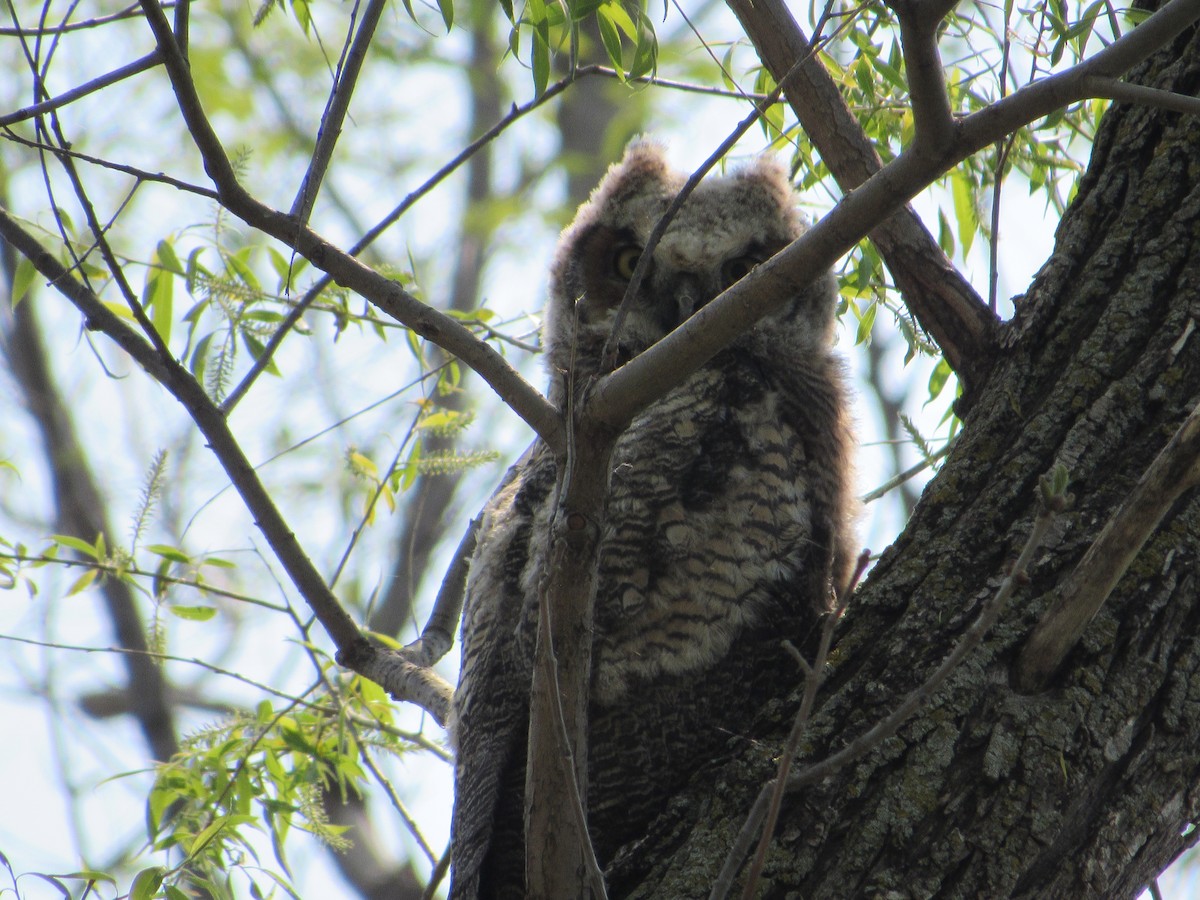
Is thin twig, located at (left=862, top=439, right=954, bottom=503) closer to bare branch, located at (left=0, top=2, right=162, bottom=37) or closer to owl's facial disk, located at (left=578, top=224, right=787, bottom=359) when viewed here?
owl's facial disk, located at (left=578, top=224, right=787, bottom=359)

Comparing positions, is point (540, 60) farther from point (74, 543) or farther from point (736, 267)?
point (74, 543)

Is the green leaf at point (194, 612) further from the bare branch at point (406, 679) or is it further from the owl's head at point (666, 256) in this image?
the owl's head at point (666, 256)

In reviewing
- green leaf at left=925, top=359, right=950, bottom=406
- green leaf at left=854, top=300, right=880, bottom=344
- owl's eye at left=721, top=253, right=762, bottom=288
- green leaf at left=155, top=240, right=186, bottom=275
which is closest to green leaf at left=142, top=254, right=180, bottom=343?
green leaf at left=155, top=240, right=186, bottom=275

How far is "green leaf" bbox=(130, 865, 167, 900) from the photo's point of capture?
241cm

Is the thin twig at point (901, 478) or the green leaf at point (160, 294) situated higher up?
the green leaf at point (160, 294)

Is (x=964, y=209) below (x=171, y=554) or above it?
below

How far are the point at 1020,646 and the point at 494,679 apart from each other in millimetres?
1046

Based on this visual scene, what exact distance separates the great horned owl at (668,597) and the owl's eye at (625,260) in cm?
64

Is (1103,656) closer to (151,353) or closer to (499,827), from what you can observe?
(499,827)

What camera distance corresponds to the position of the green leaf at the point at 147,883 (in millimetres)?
2410

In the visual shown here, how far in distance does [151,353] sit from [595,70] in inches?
45.4

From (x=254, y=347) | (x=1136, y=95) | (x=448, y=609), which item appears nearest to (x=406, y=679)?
(x=448, y=609)

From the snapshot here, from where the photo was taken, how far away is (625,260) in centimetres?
336

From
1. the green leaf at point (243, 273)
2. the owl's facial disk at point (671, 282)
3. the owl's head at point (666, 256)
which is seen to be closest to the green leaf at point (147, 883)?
the green leaf at point (243, 273)
